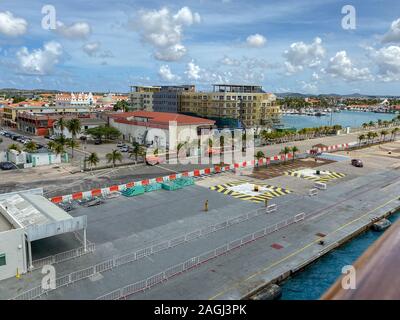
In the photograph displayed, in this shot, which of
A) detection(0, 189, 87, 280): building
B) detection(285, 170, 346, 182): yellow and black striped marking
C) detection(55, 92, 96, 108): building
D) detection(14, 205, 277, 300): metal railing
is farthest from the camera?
detection(55, 92, 96, 108): building

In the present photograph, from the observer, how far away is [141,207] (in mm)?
35469

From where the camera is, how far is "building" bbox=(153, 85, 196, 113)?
119 metres

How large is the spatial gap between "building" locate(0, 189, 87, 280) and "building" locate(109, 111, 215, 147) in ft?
145

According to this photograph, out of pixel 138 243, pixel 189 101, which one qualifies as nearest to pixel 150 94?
pixel 189 101

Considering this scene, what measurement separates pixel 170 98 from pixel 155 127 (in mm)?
49875

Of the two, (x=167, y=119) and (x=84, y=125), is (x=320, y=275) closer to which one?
(x=167, y=119)

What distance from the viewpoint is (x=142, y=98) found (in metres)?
137

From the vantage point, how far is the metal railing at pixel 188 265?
66.0 ft

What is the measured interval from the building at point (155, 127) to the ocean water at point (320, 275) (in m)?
48.0

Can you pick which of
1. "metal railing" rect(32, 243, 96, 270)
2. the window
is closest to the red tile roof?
"metal railing" rect(32, 243, 96, 270)

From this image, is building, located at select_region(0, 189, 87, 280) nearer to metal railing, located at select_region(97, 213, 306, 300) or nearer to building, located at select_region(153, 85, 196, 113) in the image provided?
metal railing, located at select_region(97, 213, 306, 300)

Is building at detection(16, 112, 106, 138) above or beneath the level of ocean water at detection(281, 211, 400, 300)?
above

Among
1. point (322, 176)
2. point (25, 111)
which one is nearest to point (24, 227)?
point (322, 176)
